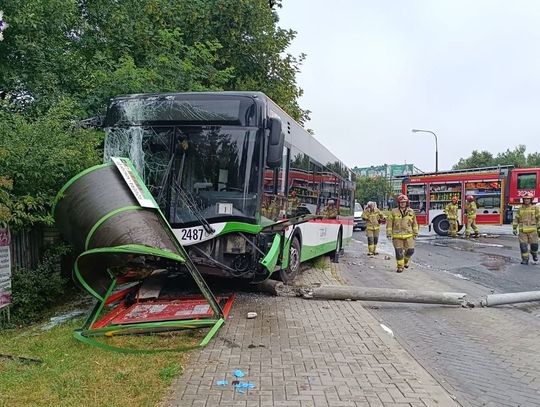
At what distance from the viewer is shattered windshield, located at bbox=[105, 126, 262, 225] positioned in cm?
728

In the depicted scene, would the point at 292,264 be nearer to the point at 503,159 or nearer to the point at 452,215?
the point at 452,215

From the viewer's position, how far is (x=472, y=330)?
6773 millimetres

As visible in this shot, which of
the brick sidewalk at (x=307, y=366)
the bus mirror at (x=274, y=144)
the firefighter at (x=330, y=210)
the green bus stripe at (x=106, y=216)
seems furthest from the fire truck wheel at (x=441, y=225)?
the green bus stripe at (x=106, y=216)

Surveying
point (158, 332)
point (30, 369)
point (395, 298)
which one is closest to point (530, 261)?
point (395, 298)

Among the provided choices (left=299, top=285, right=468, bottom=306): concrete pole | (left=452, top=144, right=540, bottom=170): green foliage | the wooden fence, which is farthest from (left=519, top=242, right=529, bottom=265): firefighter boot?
(left=452, top=144, right=540, bottom=170): green foliage

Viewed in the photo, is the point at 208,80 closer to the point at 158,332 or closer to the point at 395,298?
the point at 395,298

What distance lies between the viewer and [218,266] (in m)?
7.25

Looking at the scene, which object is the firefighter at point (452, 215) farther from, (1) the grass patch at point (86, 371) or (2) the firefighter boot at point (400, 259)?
(1) the grass patch at point (86, 371)

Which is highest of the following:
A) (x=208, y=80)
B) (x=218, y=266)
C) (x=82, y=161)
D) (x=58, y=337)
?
(x=208, y=80)

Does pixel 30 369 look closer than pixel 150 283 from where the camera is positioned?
Yes

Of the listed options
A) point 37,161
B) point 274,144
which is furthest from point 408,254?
point 37,161

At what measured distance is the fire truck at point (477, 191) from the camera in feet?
79.2

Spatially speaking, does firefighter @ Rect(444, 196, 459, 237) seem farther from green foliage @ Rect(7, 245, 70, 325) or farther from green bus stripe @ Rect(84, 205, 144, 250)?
green bus stripe @ Rect(84, 205, 144, 250)

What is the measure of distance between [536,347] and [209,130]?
4913 millimetres
